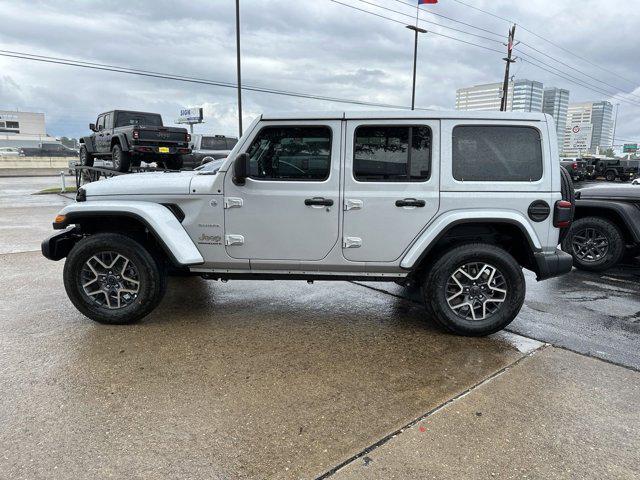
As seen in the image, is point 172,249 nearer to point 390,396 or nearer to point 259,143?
point 259,143

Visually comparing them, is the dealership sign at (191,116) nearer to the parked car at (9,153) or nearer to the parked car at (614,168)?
the parked car at (9,153)

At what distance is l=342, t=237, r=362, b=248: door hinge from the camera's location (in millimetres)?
4008

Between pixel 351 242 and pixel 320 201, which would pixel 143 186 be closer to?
pixel 320 201

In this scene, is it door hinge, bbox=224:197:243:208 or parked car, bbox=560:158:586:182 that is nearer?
door hinge, bbox=224:197:243:208

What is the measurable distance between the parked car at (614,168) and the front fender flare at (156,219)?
3147 cm

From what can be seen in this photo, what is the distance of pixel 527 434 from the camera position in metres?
2.66

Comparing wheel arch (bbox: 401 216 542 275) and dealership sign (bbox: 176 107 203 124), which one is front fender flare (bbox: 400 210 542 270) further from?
dealership sign (bbox: 176 107 203 124)

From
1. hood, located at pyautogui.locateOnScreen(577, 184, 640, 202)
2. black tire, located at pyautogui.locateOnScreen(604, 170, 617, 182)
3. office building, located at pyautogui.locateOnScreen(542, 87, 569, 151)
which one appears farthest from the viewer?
office building, located at pyautogui.locateOnScreen(542, 87, 569, 151)

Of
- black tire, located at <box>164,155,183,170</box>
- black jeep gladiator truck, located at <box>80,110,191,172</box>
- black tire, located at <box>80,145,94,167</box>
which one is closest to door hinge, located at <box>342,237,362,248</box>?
black jeep gladiator truck, located at <box>80,110,191,172</box>

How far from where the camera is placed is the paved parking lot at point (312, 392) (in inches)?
95.0

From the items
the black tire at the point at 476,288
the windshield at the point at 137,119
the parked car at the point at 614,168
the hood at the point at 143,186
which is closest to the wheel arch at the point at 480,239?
the black tire at the point at 476,288

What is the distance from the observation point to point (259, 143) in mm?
3994

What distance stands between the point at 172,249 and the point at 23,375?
4.48 ft

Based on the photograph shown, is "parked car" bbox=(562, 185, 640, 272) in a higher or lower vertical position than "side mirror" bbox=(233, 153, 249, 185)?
lower
